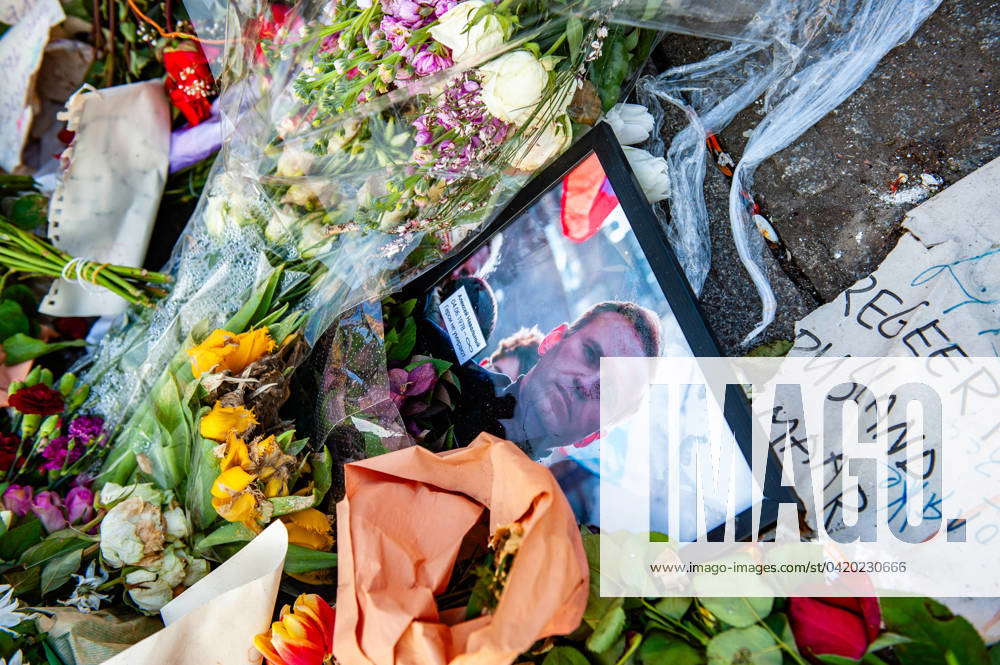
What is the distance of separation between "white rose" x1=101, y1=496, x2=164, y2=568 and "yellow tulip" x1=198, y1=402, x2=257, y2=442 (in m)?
0.15

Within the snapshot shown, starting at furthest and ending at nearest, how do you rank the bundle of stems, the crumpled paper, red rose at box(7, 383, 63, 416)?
the bundle of stems → red rose at box(7, 383, 63, 416) → the crumpled paper

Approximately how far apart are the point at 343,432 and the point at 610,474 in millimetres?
426

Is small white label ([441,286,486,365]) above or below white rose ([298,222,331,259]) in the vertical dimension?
below

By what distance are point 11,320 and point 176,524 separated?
0.81 meters

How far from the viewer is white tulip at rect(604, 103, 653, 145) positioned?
1.09 meters

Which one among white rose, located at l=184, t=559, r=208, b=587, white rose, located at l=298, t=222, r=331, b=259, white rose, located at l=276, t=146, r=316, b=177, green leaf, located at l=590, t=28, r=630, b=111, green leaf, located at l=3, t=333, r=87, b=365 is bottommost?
white rose, located at l=184, t=559, r=208, b=587

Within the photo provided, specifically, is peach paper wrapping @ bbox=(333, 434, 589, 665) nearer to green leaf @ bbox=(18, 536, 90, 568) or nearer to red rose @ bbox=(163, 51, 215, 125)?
green leaf @ bbox=(18, 536, 90, 568)

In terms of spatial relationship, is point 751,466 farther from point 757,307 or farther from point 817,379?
point 757,307


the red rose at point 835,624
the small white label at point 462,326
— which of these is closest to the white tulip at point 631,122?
the small white label at point 462,326

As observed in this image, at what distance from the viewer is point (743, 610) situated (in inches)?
26.9

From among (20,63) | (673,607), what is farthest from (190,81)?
(673,607)

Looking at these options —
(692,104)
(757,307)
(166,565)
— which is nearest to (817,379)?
(757,307)

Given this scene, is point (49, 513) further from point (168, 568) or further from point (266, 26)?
point (266, 26)

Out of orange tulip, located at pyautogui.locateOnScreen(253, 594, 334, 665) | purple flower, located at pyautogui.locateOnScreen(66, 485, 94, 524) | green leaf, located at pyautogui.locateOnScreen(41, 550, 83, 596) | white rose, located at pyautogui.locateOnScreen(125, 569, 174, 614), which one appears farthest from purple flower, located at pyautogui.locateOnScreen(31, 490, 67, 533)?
orange tulip, located at pyautogui.locateOnScreen(253, 594, 334, 665)
